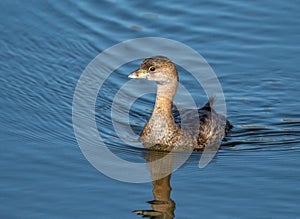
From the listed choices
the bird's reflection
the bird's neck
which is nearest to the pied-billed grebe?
the bird's neck

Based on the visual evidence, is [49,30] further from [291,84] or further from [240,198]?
[240,198]

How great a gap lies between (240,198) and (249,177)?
2.57 feet

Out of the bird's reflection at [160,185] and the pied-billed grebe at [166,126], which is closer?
the bird's reflection at [160,185]

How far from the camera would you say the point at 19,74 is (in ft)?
49.3

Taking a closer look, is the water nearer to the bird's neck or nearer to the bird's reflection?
the bird's reflection

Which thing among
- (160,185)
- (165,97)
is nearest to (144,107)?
(165,97)

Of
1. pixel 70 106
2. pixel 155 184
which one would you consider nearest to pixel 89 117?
pixel 70 106

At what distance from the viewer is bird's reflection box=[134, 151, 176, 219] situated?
10.7 m

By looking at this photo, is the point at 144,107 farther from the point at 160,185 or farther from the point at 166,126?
the point at 160,185

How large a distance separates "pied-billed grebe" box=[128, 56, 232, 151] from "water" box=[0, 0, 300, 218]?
12.8 inches

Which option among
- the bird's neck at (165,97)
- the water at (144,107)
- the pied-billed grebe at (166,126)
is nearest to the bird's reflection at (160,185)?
the water at (144,107)

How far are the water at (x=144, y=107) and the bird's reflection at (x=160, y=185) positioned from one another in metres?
0.04

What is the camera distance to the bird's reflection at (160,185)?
35.0ft

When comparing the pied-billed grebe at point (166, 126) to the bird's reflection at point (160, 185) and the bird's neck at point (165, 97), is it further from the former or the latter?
the bird's reflection at point (160, 185)
